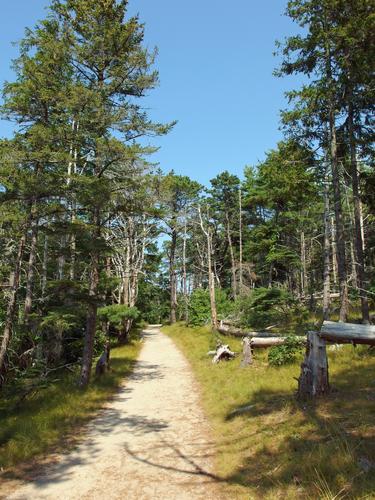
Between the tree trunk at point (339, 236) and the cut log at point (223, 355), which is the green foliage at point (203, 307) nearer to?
the cut log at point (223, 355)

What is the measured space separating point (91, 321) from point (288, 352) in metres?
6.50

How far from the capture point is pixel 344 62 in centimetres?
1333

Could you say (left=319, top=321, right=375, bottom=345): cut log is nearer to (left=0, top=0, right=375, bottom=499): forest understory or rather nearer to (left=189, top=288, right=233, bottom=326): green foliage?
(left=0, top=0, right=375, bottom=499): forest understory

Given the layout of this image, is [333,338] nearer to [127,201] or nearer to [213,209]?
[127,201]

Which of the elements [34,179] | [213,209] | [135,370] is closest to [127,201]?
[34,179]

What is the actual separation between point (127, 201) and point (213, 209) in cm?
3076

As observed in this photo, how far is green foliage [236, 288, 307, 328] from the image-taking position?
20016mm

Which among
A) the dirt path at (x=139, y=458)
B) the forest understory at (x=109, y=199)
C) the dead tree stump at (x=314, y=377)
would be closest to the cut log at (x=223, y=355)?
the forest understory at (x=109, y=199)

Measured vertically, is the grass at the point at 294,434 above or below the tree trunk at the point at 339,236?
below

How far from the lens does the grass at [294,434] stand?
4.61m

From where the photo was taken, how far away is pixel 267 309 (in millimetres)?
20938

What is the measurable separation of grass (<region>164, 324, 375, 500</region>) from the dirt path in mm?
426

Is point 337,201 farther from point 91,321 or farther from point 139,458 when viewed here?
point 139,458

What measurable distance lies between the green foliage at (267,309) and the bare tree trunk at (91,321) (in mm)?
10126
